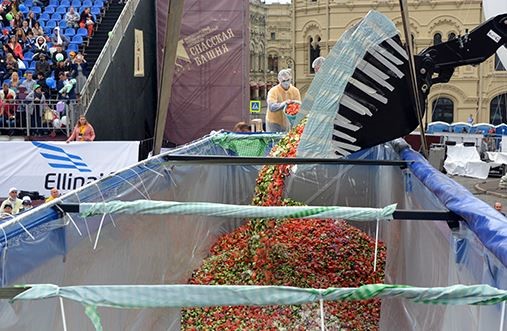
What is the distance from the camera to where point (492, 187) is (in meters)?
20.0

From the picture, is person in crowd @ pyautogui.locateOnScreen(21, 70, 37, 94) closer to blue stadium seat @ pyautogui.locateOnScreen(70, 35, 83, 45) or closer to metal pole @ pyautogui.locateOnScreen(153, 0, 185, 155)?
blue stadium seat @ pyautogui.locateOnScreen(70, 35, 83, 45)

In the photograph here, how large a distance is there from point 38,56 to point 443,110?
36.4 meters

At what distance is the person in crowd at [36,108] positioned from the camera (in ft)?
47.0

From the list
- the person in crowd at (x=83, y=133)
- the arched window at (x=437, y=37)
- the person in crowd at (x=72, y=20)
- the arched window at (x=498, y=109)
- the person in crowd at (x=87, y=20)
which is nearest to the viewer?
the person in crowd at (x=83, y=133)

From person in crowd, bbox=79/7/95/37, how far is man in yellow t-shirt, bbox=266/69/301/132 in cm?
1138

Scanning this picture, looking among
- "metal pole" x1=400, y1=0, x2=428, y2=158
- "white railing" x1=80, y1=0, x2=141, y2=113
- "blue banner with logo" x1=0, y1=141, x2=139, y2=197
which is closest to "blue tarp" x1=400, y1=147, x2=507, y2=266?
"metal pole" x1=400, y1=0, x2=428, y2=158

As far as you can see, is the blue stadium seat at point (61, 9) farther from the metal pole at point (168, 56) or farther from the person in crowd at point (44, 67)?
the metal pole at point (168, 56)

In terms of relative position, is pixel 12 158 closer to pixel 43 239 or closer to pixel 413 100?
pixel 413 100

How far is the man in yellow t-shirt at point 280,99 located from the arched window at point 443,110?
39018mm

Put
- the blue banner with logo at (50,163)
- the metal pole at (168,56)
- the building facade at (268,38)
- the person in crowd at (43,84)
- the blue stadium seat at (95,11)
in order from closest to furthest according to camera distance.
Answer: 1. the metal pole at (168,56)
2. the blue banner with logo at (50,163)
3. the person in crowd at (43,84)
4. the blue stadium seat at (95,11)
5. the building facade at (268,38)

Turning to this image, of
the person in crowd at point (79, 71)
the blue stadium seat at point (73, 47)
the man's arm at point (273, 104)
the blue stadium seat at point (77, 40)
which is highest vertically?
the blue stadium seat at point (77, 40)

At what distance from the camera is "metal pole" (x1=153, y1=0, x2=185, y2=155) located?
459 cm

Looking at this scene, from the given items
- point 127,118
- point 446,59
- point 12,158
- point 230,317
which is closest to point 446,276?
point 230,317

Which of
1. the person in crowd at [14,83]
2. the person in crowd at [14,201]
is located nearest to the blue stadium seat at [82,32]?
the person in crowd at [14,83]
